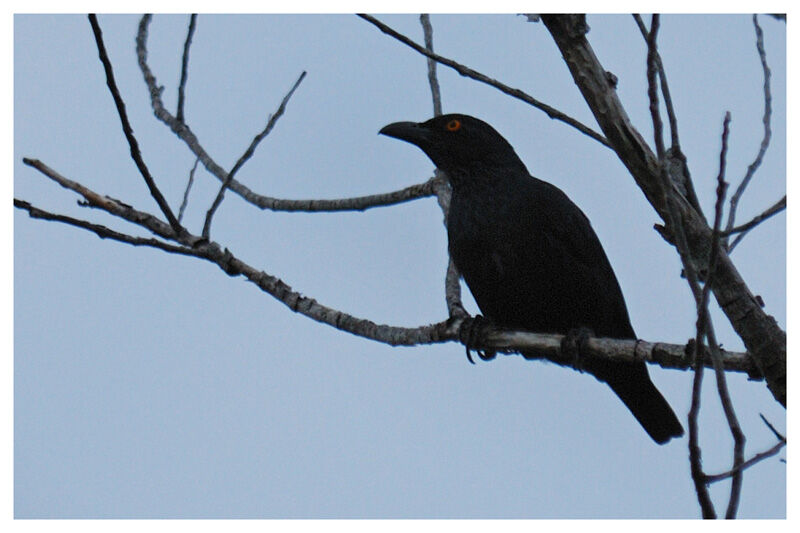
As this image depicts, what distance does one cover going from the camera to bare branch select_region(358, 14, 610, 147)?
11.1 ft

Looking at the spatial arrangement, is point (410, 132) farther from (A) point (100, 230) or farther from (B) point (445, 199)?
(A) point (100, 230)

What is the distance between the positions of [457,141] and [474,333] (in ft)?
5.34

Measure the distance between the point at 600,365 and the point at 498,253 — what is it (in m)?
0.97

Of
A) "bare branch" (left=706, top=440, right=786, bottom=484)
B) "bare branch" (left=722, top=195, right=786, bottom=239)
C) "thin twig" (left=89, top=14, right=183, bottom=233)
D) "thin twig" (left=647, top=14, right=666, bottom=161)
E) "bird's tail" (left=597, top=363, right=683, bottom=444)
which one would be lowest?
"bare branch" (left=706, top=440, right=786, bottom=484)

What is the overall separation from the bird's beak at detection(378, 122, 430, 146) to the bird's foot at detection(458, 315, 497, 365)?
1.56 m

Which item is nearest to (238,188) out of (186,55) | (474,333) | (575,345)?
(186,55)

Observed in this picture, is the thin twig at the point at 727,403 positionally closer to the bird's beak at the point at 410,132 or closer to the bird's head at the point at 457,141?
the bird's head at the point at 457,141

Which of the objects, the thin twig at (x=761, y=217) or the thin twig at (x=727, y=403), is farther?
the thin twig at (x=761, y=217)

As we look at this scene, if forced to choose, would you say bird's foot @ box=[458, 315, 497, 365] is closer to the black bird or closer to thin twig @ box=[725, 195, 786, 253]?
the black bird

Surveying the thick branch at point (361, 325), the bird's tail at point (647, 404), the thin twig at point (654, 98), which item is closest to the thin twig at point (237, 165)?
the thick branch at point (361, 325)

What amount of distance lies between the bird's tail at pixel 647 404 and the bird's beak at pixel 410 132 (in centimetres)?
196

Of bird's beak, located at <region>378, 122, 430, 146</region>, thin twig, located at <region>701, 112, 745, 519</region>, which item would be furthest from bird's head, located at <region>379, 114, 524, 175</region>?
thin twig, located at <region>701, 112, 745, 519</region>

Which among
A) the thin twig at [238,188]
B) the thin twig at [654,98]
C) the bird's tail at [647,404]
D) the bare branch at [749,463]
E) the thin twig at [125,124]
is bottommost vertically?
the bare branch at [749,463]

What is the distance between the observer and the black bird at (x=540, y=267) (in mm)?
4996
